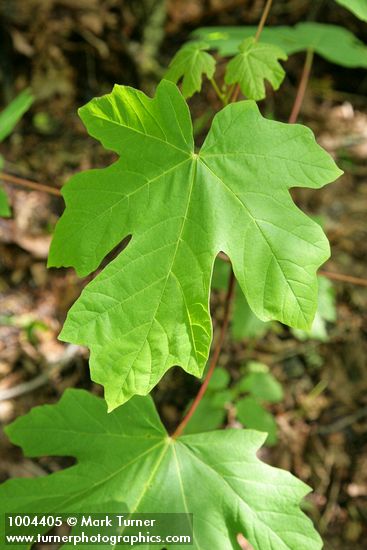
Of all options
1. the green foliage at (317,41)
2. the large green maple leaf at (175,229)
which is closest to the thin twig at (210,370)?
the large green maple leaf at (175,229)

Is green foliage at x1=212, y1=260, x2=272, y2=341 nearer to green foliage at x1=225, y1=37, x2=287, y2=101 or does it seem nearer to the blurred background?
the blurred background

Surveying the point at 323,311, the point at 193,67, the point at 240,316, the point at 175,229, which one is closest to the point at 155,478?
the point at 175,229

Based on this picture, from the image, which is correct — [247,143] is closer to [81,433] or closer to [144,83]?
[81,433]

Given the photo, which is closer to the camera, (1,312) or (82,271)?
(82,271)

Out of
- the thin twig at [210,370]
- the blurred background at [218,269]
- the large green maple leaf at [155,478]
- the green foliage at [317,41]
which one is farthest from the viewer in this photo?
the blurred background at [218,269]

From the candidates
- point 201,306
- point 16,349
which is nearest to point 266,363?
point 16,349

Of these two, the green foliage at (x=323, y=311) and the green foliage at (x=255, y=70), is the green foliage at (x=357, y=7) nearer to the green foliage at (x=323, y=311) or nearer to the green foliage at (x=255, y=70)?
the green foliage at (x=255, y=70)
